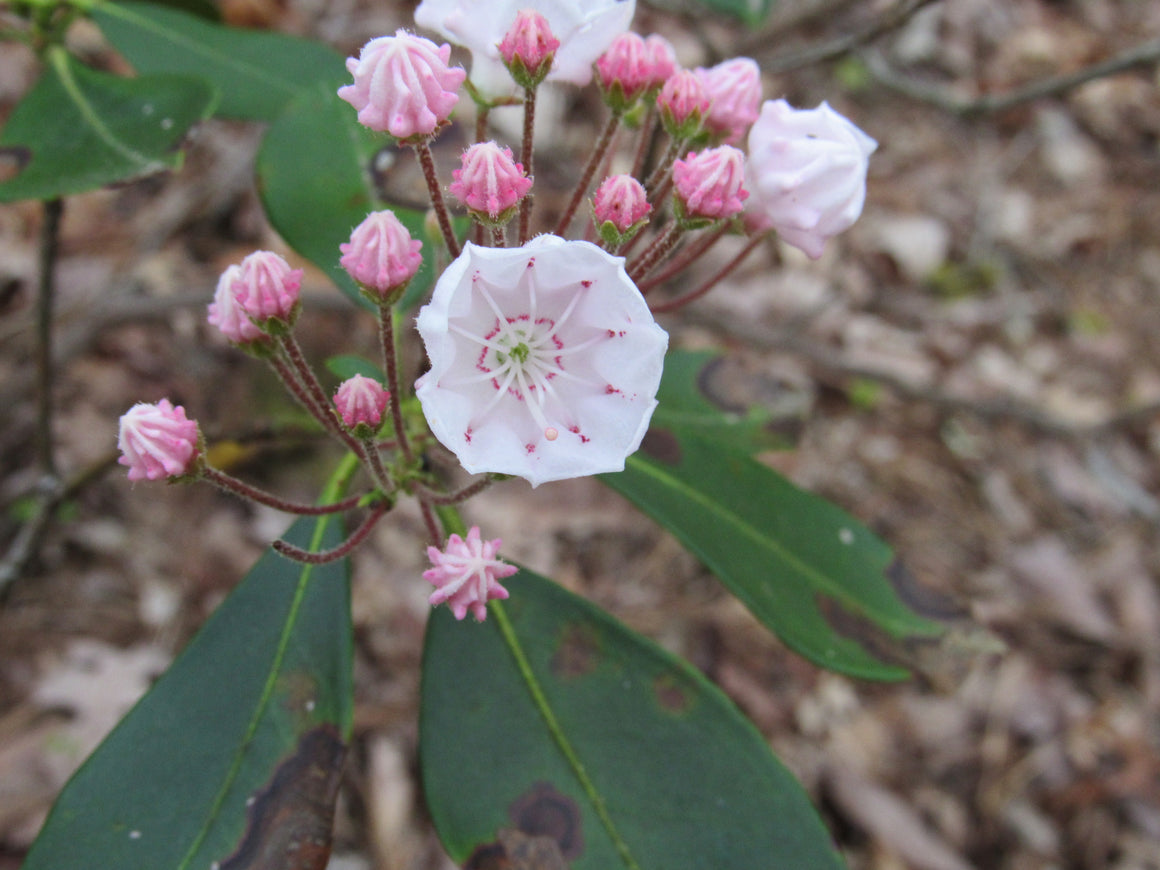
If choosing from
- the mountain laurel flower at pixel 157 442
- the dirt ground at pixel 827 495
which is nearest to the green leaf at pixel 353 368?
the dirt ground at pixel 827 495

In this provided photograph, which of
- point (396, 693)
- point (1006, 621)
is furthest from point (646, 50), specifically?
point (1006, 621)

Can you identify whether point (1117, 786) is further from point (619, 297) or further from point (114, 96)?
point (114, 96)

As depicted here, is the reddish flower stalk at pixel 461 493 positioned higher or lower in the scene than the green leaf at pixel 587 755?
Answer: higher

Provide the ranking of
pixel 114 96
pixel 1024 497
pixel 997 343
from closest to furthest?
pixel 114 96, pixel 1024 497, pixel 997 343

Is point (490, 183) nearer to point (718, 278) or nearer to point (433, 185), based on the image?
point (433, 185)

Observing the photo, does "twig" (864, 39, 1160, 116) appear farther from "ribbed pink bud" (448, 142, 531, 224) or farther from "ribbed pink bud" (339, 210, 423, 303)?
"ribbed pink bud" (339, 210, 423, 303)

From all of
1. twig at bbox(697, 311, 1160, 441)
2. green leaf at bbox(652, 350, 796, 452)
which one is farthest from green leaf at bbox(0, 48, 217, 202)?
twig at bbox(697, 311, 1160, 441)

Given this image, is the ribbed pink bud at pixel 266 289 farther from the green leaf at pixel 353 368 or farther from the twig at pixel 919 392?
the twig at pixel 919 392
